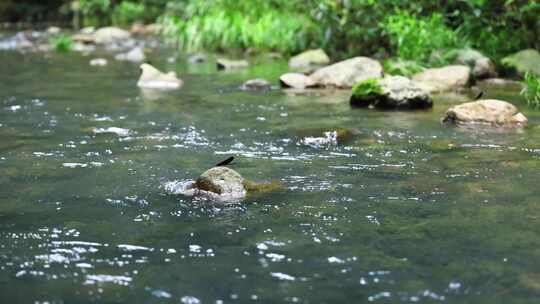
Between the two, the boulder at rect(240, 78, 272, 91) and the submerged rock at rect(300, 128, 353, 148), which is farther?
Answer: the boulder at rect(240, 78, 272, 91)

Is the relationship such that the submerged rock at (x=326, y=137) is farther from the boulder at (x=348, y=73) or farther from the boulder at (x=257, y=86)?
the boulder at (x=348, y=73)

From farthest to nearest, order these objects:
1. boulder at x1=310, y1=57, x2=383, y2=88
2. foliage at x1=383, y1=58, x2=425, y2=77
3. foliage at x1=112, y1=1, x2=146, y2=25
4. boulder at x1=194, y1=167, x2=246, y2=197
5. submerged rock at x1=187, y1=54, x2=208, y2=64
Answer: foliage at x1=112, y1=1, x2=146, y2=25 < submerged rock at x1=187, y1=54, x2=208, y2=64 < foliage at x1=383, y1=58, x2=425, y2=77 < boulder at x1=310, y1=57, x2=383, y2=88 < boulder at x1=194, y1=167, x2=246, y2=197

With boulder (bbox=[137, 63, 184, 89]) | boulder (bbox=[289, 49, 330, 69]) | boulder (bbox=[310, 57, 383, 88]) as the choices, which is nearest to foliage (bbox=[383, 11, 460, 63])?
boulder (bbox=[310, 57, 383, 88])

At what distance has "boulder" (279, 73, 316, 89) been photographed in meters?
9.19

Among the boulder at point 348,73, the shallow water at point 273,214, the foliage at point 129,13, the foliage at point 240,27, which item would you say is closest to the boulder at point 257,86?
the boulder at point 348,73

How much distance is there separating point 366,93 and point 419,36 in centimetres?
324

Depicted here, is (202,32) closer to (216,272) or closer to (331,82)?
(331,82)

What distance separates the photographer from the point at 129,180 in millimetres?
4270

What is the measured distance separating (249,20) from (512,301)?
43.2 ft

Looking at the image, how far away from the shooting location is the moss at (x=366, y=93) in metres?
7.37

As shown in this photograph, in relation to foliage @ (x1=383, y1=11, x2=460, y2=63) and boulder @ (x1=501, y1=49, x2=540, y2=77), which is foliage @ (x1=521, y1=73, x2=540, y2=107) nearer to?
boulder @ (x1=501, y1=49, x2=540, y2=77)

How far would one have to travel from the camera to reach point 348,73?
9.30 m

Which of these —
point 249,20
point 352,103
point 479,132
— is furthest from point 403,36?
point 249,20

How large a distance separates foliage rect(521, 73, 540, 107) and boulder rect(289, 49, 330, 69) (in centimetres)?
489
